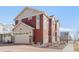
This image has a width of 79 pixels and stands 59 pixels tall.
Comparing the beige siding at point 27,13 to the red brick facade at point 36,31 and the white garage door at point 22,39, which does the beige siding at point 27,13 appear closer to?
the red brick facade at point 36,31

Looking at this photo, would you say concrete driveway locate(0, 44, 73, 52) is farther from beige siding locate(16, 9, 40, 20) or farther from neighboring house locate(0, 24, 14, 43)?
beige siding locate(16, 9, 40, 20)

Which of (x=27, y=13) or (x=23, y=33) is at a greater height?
(x=27, y=13)

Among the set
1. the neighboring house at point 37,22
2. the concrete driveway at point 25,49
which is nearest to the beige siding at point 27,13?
the neighboring house at point 37,22

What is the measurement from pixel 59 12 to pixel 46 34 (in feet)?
0.76

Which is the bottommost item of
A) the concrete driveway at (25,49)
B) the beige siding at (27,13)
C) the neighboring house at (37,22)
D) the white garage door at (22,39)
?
the concrete driveway at (25,49)

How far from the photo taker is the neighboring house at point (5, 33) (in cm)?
181

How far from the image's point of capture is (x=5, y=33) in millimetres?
1812

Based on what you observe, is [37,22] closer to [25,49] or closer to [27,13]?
[27,13]

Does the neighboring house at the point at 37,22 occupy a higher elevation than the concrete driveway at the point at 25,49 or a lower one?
higher

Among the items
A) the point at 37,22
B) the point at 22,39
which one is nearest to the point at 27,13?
the point at 37,22

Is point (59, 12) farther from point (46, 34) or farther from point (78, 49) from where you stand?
point (78, 49)

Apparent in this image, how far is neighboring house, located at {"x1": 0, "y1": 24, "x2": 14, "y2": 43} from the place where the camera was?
5.94ft
